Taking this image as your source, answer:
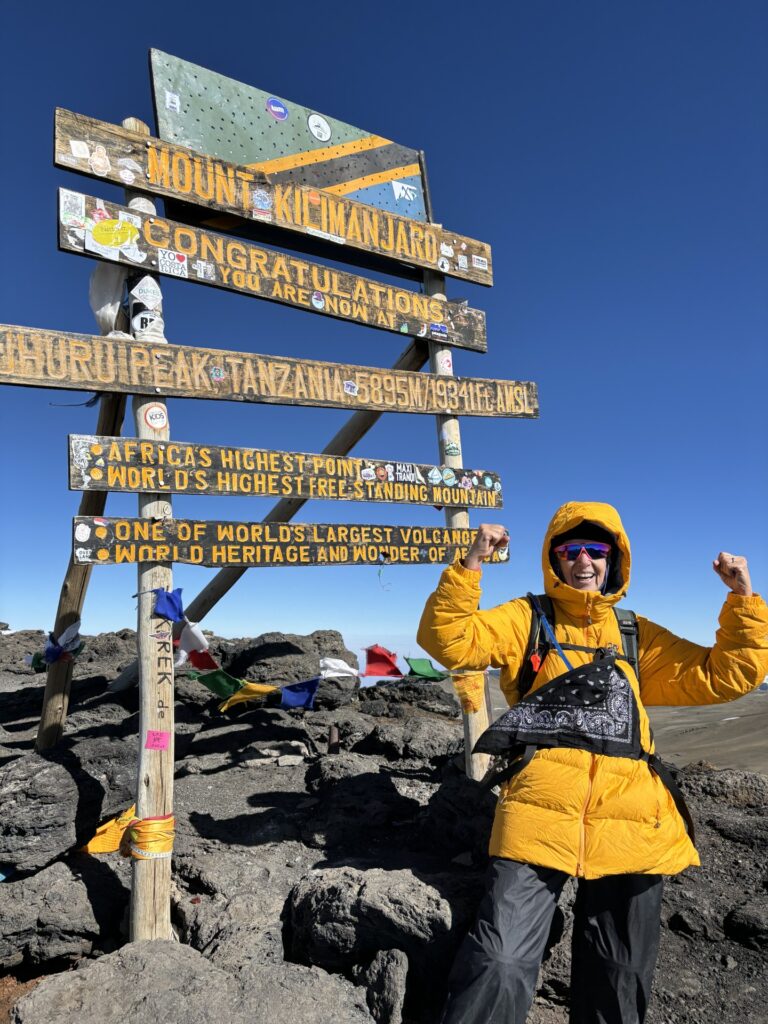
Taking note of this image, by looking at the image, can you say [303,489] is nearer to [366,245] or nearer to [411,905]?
[366,245]

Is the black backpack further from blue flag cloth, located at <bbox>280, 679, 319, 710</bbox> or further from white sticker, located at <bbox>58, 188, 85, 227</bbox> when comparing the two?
blue flag cloth, located at <bbox>280, 679, 319, 710</bbox>

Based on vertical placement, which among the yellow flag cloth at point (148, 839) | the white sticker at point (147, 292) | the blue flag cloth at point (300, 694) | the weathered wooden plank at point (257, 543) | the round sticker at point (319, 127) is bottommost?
the yellow flag cloth at point (148, 839)

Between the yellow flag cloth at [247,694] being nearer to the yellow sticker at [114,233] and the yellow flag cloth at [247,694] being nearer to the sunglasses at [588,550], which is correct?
the yellow sticker at [114,233]

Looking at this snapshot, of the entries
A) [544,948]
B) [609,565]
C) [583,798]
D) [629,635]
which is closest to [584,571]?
[609,565]

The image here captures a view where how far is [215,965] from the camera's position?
387 cm

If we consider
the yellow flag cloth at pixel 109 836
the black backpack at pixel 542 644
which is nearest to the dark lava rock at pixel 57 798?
the yellow flag cloth at pixel 109 836

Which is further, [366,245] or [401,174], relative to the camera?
[401,174]

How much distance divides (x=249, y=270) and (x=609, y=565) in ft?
13.2

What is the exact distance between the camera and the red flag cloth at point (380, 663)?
9812 millimetres

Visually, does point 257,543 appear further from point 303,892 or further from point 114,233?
point 114,233

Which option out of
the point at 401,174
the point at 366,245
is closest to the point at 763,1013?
the point at 366,245

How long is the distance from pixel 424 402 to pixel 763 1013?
5.20 metres

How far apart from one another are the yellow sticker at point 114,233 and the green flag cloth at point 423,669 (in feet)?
25.6

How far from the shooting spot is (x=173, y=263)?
5.41 meters
